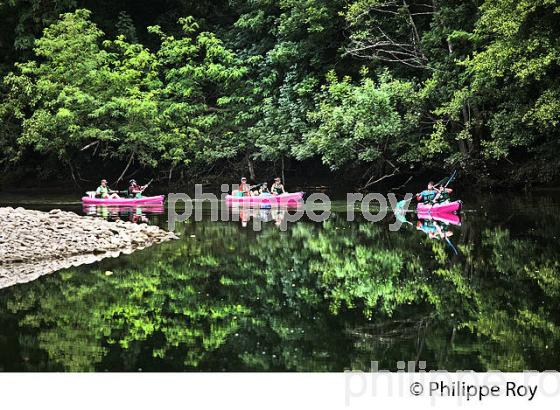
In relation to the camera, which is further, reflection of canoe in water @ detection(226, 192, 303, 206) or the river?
reflection of canoe in water @ detection(226, 192, 303, 206)

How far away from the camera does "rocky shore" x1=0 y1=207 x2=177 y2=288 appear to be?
10945mm

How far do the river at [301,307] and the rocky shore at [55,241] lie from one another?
22.8 inches

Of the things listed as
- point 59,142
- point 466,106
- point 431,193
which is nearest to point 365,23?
point 466,106

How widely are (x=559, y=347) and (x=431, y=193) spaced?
40.7 ft

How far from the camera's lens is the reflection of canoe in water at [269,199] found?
21531 mm

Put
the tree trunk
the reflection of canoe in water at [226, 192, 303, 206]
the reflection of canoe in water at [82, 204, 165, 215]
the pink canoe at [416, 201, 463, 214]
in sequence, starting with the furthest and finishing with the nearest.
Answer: the tree trunk, the reflection of canoe in water at [226, 192, 303, 206], the reflection of canoe in water at [82, 204, 165, 215], the pink canoe at [416, 201, 463, 214]

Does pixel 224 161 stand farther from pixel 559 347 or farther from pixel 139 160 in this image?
pixel 559 347

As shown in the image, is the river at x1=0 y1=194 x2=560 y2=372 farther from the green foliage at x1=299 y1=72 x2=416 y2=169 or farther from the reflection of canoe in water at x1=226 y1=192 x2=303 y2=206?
the green foliage at x1=299 y1=72 x2=416 y2=169

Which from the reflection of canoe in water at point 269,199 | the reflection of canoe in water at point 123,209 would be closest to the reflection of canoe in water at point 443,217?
the reflection of canoe in water at point 269,199

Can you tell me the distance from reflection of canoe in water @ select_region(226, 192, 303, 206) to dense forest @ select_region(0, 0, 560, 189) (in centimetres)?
250

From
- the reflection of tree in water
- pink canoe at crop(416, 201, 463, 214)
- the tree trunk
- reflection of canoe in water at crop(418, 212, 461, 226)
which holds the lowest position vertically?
the reflection of tree in water

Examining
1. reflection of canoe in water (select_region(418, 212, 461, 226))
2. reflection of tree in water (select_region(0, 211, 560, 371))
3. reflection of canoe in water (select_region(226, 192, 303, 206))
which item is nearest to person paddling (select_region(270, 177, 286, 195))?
reflection of canoe in water (select_region(226, 192, 303, 206))

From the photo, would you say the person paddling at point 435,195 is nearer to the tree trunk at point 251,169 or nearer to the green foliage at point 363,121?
the green foliage at point 363,121

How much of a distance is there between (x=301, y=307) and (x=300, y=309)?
0.10 meters
